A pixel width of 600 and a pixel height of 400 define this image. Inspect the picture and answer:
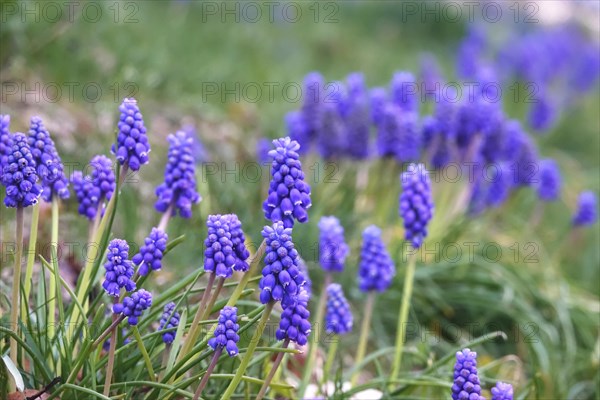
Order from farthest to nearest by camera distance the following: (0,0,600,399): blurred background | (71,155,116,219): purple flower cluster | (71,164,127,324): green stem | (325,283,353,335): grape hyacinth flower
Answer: (0,0,600,399): blurred background
(325,283,353,335): grape hyacinth flower
(71,155,116,219): purple flower cluster
(71,164,127,324): green stem

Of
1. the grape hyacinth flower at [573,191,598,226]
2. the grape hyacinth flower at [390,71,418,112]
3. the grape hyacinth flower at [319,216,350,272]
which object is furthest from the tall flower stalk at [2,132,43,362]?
the grape hyacinth flower at [573,191,598,226]

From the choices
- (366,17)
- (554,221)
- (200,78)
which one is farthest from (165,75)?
(366,17)

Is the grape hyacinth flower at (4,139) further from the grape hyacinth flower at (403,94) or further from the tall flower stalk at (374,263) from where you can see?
the grape hyacinth flower at (403,94)

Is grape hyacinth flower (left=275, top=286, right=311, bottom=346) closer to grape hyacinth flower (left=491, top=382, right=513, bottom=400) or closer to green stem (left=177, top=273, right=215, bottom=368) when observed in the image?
green stem (left=177, top=273, right=215, bottom=368)

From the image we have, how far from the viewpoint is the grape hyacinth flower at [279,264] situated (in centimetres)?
244

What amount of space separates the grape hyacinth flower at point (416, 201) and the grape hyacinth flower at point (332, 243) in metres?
0.30

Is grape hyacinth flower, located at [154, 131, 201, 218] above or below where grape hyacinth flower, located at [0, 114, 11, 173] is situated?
below

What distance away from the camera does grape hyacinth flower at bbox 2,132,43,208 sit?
259 centimetres

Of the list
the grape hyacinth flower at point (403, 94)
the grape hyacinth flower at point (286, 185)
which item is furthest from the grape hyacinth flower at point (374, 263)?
the grape hyacinth flower at point (403, 94)

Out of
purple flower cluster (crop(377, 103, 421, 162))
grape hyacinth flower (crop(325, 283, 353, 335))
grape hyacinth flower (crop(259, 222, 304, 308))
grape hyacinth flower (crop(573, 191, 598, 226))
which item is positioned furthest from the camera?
grape hyacinth flower (crop(573, 191, 598, 226))

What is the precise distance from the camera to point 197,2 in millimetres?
9836

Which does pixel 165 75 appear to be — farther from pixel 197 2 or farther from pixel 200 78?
pixel 197 2

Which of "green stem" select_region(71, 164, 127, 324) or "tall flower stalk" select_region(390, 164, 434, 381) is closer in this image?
"green stem" select_region(71, 164, 127, 324)

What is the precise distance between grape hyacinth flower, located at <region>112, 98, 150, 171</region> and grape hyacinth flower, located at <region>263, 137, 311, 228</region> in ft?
1.76
